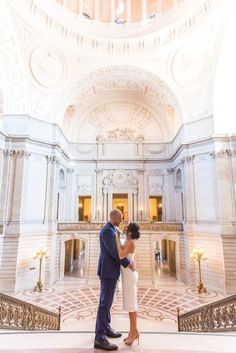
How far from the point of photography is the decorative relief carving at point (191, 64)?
14.3 metres

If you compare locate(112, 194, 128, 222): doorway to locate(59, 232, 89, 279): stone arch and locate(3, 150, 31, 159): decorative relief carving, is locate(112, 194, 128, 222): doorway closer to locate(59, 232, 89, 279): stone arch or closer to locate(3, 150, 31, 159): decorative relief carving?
locate(59, 232, 89, 279): stone arch

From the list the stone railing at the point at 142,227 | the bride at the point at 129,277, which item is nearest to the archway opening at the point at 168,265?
the stone railing at the point at 142,227

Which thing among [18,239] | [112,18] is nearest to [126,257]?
[18,239]

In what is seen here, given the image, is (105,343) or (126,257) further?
(126,257)

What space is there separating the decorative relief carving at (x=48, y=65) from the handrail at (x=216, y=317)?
1544cm

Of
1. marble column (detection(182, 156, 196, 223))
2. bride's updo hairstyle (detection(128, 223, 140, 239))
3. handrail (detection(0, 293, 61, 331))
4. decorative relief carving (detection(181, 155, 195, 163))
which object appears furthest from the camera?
decorative relief carving (detection(181, 155, 195, 163))

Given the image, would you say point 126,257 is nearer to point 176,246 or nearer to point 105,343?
point 105,343

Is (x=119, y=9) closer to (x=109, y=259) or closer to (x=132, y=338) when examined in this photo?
(x=109, y=259)

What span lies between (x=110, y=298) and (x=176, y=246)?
45.6 feet

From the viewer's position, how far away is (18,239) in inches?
512

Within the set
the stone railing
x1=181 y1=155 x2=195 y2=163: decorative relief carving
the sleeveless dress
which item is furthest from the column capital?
the sleeveless dress

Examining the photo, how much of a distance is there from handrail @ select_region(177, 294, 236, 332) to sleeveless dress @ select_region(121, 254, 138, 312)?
2.97 metres

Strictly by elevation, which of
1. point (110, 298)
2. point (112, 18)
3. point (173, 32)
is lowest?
point (110, 298)

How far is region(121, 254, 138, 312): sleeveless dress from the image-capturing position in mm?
3094
